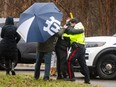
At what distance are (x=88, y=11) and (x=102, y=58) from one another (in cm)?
1570

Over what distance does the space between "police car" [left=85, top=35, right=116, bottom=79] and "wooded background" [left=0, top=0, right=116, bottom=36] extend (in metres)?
12.6

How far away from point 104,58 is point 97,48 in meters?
0.37

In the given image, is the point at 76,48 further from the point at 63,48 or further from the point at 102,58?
the point at 102,58

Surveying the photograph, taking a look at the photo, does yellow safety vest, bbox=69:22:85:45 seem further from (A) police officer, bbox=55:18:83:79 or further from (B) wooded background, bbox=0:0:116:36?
(B) wooded background, bbox=0:0:116:36

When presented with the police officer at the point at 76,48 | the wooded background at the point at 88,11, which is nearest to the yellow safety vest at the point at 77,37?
the police officer at the point at 76,48

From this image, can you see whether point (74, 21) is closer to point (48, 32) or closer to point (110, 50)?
point (48, 32)

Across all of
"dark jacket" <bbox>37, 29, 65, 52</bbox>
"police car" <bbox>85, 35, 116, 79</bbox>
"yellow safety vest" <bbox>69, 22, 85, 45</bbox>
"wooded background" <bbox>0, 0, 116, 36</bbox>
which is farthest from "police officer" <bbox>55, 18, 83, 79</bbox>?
"wooded background" <bbox>0, 0, 116, 36</bbox>

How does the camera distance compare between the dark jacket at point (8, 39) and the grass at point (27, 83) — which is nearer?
the grass at point (27, 83)

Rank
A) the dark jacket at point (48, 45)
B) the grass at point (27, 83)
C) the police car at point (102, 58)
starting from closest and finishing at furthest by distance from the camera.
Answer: the grass at point (27, 83), the dark jacket at point (48, 45), the police car at point (102, 58)

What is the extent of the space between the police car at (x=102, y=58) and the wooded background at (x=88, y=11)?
498 inches

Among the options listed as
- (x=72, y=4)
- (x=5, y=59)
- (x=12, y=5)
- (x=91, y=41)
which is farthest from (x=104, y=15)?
(x=5, y=59)

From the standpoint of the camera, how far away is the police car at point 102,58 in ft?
48.2

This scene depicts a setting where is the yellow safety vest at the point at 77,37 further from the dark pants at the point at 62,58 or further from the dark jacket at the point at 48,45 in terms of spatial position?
the dark jacket at the point at 48,45

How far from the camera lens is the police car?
14.7 m
